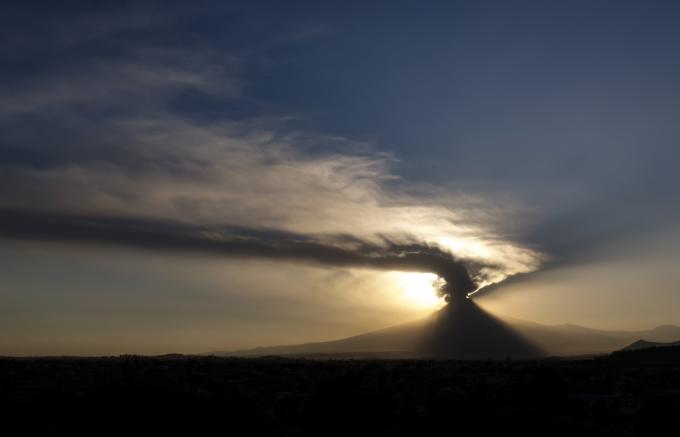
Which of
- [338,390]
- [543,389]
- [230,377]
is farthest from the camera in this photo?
[230,377]

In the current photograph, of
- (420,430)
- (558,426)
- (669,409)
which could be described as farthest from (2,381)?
(669,409)

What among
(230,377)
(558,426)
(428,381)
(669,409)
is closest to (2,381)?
(230,377)

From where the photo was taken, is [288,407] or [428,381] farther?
[428,381]

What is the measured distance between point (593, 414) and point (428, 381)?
18.3 meters

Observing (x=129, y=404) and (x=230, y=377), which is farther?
(x=230, y=377)

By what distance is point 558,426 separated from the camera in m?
24.8

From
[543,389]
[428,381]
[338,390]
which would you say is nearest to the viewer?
[338,390]

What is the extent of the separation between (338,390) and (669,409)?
12621 mm

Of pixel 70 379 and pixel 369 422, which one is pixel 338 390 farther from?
pixel 70 379

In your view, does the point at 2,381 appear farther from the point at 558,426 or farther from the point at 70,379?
the point at 558,426

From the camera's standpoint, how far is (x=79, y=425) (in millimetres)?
23422

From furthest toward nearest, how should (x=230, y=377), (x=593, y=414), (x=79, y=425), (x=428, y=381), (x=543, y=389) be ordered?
(x=230, y=377)
(x=428, y=381)
(x=543, y=389)
(x=593, y=414)
(x=79, y=425)

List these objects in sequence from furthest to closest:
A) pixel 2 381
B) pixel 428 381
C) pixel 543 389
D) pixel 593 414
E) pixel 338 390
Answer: pixel 428 381 < pixel 2 381 < pixel 543 389 < pixel 593 414 < pixel 338 390

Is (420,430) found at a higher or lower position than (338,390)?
lower
